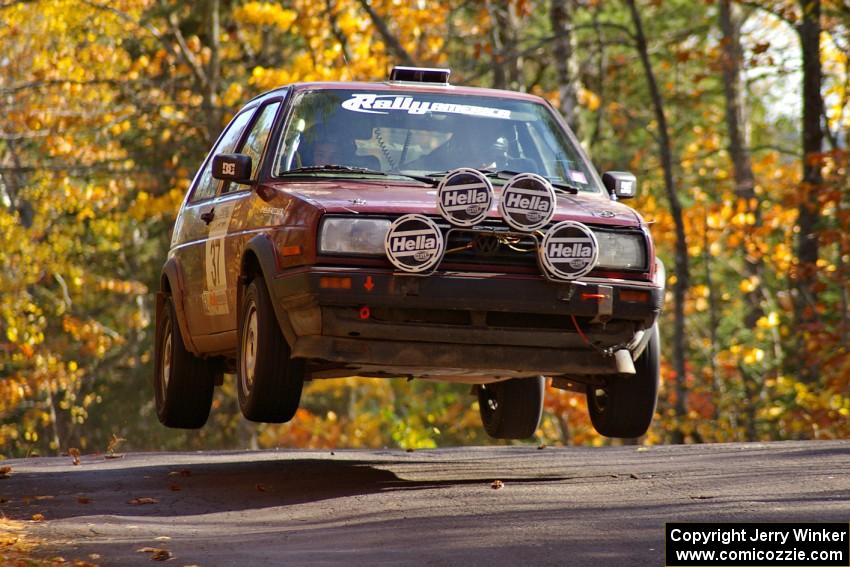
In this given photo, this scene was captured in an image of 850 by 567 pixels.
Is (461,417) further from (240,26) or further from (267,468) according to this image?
(267,468)

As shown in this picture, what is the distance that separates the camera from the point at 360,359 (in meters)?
8.07

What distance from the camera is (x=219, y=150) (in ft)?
35.1

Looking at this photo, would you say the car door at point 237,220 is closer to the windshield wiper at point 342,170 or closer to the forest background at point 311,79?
the windshield wiper at point 342,170

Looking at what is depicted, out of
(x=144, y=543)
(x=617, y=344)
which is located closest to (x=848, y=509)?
(x=617, y=344)

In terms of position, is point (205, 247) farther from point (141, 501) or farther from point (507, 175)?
point (507, 175)

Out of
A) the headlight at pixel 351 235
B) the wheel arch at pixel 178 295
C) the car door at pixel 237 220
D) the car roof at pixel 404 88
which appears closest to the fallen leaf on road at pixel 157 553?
the headlight at pixel 351 235

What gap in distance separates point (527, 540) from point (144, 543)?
166 cm

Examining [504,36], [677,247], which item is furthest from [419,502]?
[504,36]

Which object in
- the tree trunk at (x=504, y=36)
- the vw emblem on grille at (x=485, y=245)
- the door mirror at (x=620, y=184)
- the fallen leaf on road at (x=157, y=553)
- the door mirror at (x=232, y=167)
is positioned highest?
the tree trunk at (x=504, y=36)

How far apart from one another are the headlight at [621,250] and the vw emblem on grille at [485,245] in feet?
1.93

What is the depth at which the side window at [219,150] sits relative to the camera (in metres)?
10.4

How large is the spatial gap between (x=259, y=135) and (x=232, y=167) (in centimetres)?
72

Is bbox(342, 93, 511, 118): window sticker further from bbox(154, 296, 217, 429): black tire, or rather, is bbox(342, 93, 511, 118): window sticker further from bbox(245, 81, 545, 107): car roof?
bbox(154, 296, 217, 429): black tire

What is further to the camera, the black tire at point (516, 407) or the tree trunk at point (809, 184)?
the tree trunk at point (809, 184)
